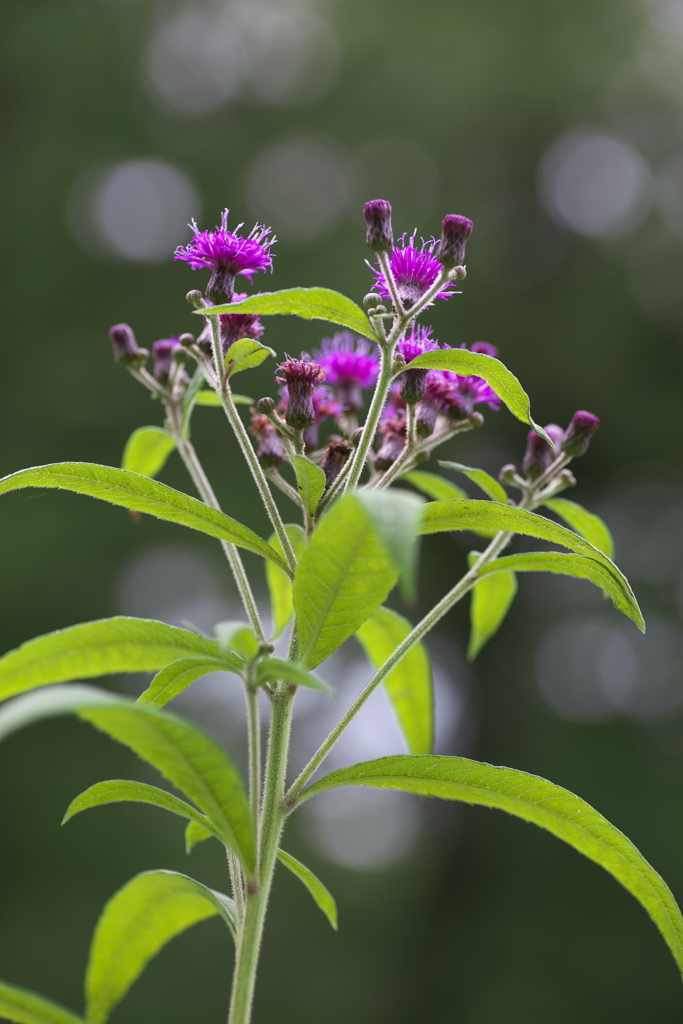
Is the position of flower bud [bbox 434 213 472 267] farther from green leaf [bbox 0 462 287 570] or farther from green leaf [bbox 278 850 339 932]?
green leaf [bbox 278 850 339 932]

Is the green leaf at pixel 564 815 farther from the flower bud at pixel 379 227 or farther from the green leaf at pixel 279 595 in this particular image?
the flower bud at pixel 379 227

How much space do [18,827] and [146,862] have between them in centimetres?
91

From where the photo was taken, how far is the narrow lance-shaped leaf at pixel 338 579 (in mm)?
941

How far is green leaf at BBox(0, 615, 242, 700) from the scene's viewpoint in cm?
98

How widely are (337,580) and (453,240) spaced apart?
50 cm

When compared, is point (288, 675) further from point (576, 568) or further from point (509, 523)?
point (576, 568)

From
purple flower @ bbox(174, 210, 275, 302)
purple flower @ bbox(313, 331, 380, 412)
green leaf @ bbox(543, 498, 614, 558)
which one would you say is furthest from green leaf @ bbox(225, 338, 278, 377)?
green leaf @ bbox(543, 498, 614, 558)

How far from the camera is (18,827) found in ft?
19.4

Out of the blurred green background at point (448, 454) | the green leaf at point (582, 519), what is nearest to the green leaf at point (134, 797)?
the green leaf at point (582, 519)

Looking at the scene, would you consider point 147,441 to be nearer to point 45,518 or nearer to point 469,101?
point 45,518

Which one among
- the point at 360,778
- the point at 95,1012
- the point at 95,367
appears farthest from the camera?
the point at 95,367

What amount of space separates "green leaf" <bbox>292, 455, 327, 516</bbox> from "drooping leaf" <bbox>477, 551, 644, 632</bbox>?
12.0 inches

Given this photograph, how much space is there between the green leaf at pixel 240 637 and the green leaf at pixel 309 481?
0.24 m

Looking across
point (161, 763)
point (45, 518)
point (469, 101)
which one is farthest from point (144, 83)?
point (161, 763)
